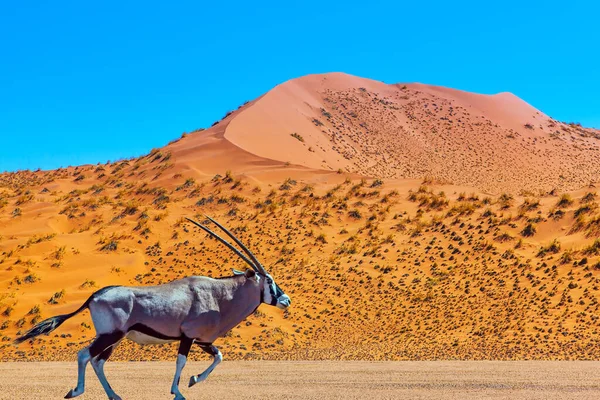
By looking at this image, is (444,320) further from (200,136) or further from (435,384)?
(200,136)

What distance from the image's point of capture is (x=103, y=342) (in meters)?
10.3

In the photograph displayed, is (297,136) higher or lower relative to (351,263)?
higher

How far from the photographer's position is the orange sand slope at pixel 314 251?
2753 cm

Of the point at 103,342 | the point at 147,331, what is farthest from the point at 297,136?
the point at 103,342

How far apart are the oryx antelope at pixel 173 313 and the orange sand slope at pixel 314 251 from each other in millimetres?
13447

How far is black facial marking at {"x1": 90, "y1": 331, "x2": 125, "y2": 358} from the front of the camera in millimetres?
A: 10281

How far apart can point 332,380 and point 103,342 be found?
7832mm

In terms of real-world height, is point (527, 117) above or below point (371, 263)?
above

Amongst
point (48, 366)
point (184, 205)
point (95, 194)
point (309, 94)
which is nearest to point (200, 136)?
point (95, 194)

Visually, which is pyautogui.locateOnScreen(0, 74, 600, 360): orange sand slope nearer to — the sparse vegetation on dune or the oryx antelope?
the sparse vegetation on dune

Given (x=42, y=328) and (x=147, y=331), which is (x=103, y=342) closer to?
(x=147, y=331)

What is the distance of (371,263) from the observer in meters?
36.3

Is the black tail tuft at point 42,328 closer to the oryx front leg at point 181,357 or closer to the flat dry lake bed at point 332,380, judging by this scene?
the oryx front leg at point 181,357

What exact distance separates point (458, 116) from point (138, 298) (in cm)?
9198
